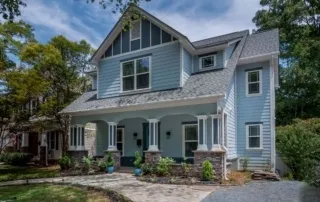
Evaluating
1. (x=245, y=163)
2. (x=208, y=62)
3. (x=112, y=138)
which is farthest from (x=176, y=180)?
(x=208, y=62)

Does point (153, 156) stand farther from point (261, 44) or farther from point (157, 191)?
point (261, 44)

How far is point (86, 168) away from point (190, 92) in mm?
6533

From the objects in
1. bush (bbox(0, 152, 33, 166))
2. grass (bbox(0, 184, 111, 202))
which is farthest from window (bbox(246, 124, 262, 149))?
bush (bbox(0, 152, 33, 166))

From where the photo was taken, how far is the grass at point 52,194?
27.5 ft

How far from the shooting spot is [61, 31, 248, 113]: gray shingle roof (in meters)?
12.1

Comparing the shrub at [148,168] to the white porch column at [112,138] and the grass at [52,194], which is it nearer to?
the white porch column at [112,138]

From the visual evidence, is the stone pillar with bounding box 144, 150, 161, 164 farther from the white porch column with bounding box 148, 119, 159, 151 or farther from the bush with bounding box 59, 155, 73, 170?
the bush with bounding box 59, 155, 73, 170

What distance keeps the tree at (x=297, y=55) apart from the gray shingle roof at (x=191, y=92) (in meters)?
9.02

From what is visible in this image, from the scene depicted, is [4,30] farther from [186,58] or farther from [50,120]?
[186,58]

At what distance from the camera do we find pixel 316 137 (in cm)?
1238

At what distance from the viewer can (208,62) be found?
48.4 ft

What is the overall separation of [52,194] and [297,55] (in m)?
21.3

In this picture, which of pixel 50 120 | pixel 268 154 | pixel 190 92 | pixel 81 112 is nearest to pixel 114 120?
pixel 81 112

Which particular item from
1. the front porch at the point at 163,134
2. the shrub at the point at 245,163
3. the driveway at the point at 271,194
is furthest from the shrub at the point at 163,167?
the shrub at the point at 245,163
